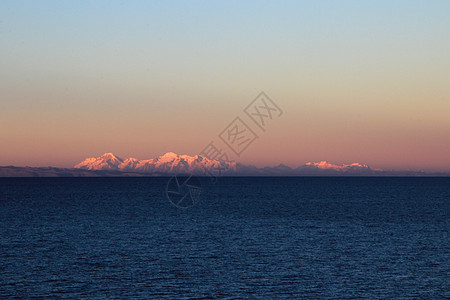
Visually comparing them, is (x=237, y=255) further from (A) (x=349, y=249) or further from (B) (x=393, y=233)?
(B) (x=393, y=233)

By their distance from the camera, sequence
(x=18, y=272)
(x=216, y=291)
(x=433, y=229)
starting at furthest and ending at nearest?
(x=433, y=229) → (x=18, y=272) → (x=216, y=291)

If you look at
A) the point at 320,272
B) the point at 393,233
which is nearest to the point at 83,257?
the point at 320,272

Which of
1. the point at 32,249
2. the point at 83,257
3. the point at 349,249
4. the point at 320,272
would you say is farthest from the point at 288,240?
the point at 32,249

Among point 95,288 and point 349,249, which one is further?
point 349,249

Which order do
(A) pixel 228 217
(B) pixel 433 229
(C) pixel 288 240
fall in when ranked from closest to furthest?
(C) pixel 288 240, (B) pixel 433 229, (A) pixel 228 217

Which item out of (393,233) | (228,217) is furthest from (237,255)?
(228,217)

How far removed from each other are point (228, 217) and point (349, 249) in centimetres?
4324

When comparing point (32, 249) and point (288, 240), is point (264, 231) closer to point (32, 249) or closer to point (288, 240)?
point (288, 240)

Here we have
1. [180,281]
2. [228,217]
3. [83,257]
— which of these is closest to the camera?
[180,281]

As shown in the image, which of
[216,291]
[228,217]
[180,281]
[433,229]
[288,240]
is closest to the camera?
[216,291]

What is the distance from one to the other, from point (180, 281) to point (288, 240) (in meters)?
25.3

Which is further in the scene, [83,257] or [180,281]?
[83,257]

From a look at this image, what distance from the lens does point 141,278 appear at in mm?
41062

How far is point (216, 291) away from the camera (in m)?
37.2
